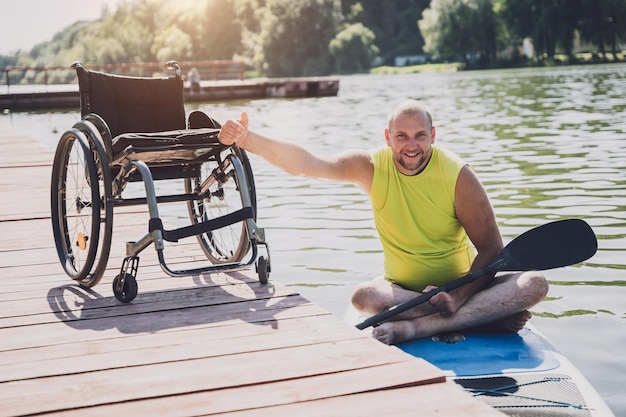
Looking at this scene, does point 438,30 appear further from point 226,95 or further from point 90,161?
point 90,161

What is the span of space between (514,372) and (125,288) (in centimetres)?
176

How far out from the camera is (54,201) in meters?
4.78

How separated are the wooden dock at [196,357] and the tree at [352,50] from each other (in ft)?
243

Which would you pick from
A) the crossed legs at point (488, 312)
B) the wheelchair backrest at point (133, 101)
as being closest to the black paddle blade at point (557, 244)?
the crossed legs at point (488, 312)

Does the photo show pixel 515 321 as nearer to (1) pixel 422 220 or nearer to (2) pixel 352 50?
(1) pixel 422 220

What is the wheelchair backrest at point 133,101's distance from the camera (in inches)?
189

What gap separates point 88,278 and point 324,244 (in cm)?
405

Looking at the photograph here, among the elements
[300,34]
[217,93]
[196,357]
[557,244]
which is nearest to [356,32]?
[300,34]

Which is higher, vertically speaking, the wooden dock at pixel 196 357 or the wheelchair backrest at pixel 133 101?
the wheelchair backrest at pixel 133 101

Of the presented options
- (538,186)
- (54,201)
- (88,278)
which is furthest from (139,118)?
(538,186)

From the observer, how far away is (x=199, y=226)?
13.4 ft

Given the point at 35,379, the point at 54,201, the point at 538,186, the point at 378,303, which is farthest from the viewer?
the point at 538,186

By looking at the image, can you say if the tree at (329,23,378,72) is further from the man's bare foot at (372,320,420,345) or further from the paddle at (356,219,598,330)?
the man's bare foot at (372,320,420,345)

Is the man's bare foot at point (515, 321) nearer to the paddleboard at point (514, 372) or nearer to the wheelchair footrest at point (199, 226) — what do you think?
the paddleboard at point (514, 372)
